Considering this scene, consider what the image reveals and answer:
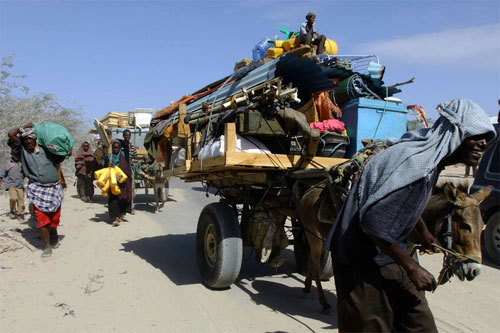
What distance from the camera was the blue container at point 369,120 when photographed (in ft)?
15.7

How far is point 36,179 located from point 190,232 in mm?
3494

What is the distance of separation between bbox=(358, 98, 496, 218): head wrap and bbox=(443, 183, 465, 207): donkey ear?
50 cm

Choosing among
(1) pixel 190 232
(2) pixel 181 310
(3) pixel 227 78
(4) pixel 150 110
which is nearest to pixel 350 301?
(2) pixel 181 310

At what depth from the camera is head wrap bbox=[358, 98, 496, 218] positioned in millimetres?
1977

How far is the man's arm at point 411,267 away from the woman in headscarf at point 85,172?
13.4m

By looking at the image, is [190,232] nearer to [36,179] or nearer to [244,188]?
[36,179]

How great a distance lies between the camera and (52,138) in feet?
21.9

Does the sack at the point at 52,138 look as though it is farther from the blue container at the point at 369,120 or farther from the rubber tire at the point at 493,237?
the rubber tire at the point at 493,237

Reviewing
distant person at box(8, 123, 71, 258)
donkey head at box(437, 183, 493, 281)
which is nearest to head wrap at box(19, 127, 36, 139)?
distant person at box(8, 123, 71, 258)

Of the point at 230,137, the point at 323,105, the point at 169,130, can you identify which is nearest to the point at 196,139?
the point at 169,130

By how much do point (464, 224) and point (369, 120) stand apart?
251 centimetres

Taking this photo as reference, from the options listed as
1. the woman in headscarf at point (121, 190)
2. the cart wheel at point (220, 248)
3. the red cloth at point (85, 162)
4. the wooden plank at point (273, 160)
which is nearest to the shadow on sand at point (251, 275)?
the cart wheel at point (220, 248)

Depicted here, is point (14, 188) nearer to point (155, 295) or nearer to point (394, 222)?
point (155, 295)

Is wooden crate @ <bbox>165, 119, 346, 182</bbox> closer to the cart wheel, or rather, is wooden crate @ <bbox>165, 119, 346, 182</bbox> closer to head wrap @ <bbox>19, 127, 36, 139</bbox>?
the cart wheel
